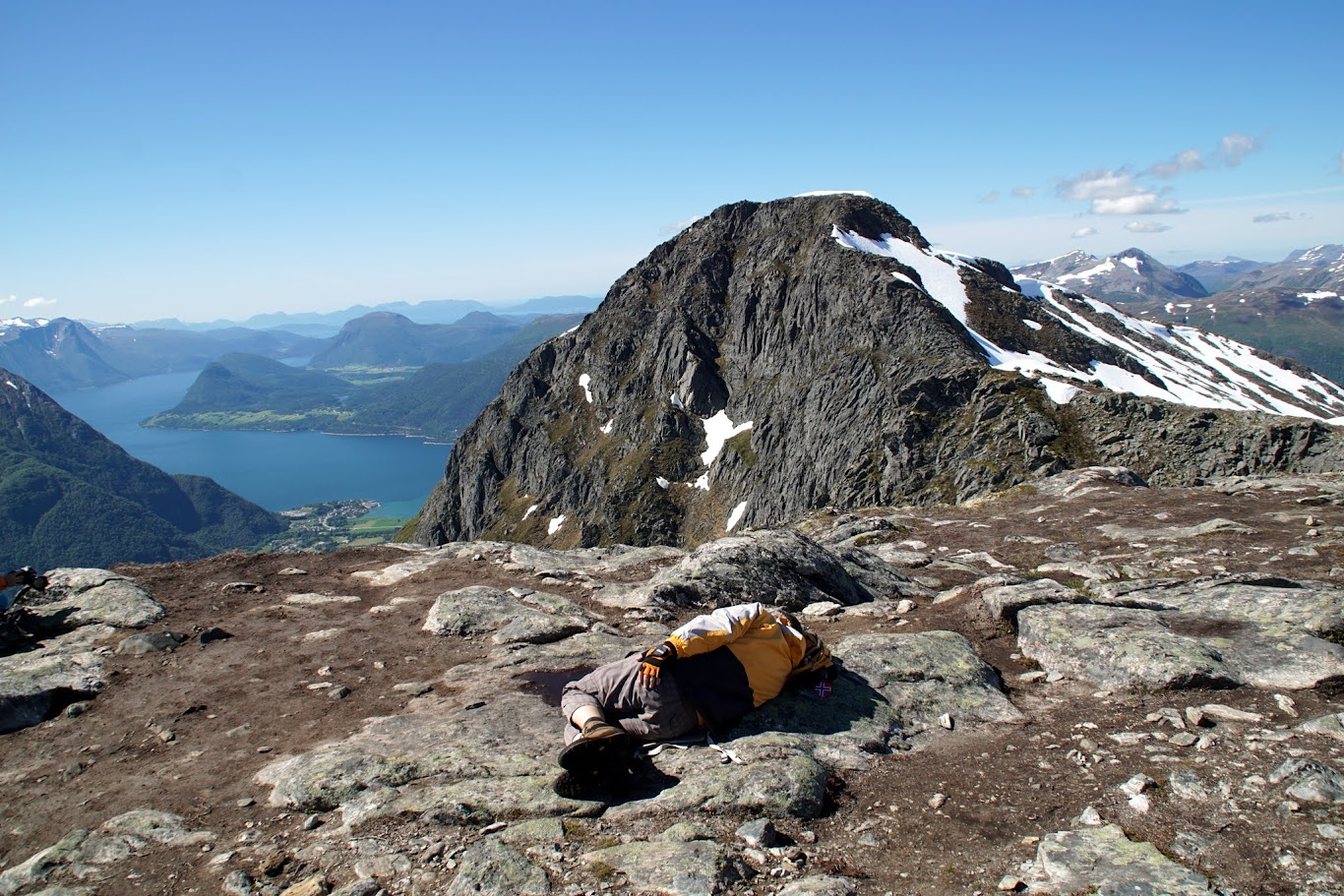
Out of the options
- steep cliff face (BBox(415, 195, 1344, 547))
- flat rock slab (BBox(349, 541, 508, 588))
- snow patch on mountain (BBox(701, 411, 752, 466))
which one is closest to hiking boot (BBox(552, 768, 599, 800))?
flat rock slab (BBox(349, 541, 508, 588))

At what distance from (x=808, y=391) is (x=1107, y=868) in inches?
3927

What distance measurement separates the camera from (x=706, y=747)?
1022 cm

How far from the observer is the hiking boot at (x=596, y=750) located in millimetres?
9016

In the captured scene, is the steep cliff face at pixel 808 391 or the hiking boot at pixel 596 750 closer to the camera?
the hiking boot at pixel 596 750

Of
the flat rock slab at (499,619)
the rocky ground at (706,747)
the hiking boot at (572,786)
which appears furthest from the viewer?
the flat rock slab at (499,619)

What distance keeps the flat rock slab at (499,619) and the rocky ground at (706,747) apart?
0.08m

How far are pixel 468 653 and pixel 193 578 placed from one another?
36.5 feet

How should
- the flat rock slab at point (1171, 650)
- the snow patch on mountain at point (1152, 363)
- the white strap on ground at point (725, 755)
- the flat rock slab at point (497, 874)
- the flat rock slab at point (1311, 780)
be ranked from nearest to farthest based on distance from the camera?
1. the flat rock slab at point (497, 874)
2. the flat rock slab at point (1311, 780)
3. the white strap on ground at point (725, 755)
4. the flat rock slab at point (1171, 650)
5. the snow patch on mountain at point (1152, 363)

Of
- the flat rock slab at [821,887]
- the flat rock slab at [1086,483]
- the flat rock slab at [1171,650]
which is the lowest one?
the flat rock slab at [1086,483]

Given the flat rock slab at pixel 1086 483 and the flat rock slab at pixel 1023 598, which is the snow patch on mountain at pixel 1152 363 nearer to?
the flat rock slab at pixel 1086 483

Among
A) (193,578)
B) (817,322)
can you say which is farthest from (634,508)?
(193,578)

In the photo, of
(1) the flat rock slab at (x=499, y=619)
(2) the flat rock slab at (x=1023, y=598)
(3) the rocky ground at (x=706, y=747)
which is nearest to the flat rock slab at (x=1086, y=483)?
(3) the rocky ground at (x=706, y=747)

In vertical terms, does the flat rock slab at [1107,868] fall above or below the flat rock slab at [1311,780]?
below

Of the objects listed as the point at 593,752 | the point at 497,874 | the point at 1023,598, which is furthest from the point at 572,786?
the point at 1023,598
